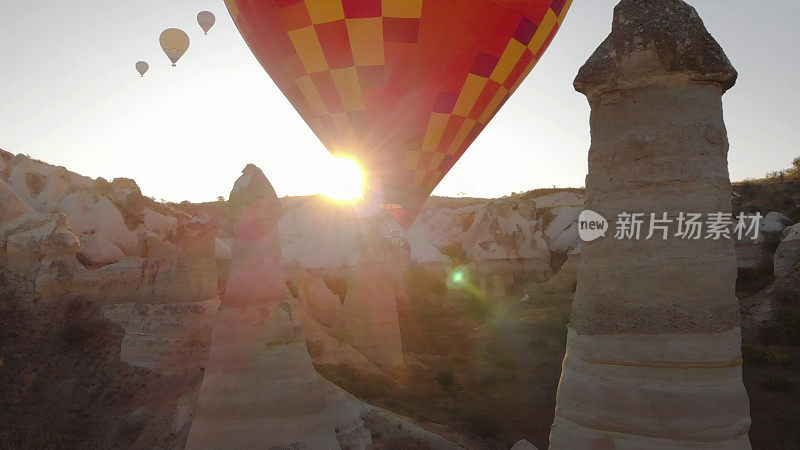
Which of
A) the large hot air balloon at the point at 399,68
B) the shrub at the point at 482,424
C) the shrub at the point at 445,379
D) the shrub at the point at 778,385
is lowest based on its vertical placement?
the shrub at the point at 482,424

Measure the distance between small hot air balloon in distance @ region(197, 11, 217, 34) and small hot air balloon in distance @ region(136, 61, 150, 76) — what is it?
15.2ft

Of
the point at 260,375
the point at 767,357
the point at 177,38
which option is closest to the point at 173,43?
the point at 177,38

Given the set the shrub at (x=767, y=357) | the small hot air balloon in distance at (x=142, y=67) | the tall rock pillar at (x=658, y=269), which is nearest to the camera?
the tall rock pillar at (x=658, y=269)

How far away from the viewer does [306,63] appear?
9.24 meters

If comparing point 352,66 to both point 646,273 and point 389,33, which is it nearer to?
point 389,33

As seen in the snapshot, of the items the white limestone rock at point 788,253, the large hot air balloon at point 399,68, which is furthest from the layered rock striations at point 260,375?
the white limestone rock at point 788,253

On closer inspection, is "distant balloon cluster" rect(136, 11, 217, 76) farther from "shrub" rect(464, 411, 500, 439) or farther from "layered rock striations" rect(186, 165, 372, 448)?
"shrub" rect(464, 411, 500, 439)

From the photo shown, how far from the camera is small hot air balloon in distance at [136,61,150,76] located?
23266mm

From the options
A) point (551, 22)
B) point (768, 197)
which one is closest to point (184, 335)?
point (551, 22)

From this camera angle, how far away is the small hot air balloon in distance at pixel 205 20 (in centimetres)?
2017

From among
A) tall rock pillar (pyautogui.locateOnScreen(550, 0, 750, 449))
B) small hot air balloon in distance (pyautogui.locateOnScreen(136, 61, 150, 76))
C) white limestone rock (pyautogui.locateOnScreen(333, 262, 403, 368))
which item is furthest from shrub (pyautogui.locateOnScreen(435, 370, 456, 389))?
small hot air balloon in distance (pyautogui.locateOnScreen(136, 61, 150, 76))

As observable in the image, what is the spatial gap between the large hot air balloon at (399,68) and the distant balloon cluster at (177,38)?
10.6 metres

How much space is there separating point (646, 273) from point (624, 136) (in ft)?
2.96

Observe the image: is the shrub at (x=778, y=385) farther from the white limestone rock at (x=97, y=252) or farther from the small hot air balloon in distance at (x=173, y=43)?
the small hot air balloon in distance at (x=173, y=43)
